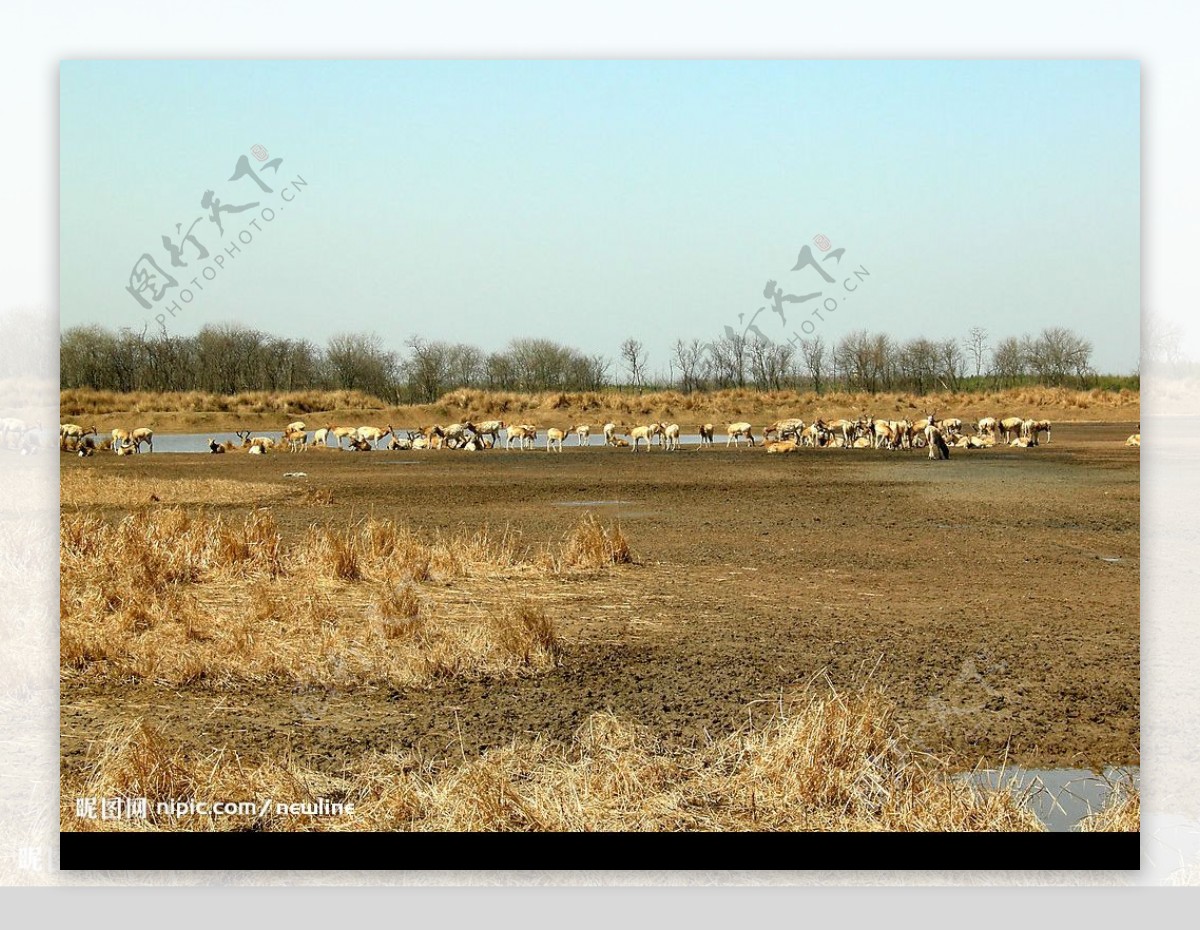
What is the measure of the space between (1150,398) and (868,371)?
717cm

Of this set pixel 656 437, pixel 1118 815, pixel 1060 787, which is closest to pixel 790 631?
pixel 1060 787

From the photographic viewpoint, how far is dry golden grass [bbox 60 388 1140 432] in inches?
435

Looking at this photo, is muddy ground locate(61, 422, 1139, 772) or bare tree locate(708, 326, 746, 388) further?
bare tree locate(708, 326, 746, 388)

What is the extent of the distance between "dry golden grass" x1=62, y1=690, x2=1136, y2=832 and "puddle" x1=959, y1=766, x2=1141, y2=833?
0.10 m

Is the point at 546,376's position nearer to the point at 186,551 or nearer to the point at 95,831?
the point at 186,551

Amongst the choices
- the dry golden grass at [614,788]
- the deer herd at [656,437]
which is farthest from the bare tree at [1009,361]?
the deer herd at [656,437]

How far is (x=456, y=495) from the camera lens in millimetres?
16641

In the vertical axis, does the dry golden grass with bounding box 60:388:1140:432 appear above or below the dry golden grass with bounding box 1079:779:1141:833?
above

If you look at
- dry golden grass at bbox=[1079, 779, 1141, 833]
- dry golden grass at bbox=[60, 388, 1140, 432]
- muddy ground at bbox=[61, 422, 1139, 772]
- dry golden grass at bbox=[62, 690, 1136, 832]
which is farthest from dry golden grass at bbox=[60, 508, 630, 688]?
dry golden grass at bbox=[1079, 779, 1141, 833]

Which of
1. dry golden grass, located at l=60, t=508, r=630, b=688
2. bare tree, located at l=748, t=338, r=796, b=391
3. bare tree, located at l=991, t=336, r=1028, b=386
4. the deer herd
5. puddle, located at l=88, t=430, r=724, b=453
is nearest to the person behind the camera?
dry golden grass, located at l=60, t=508, r=630, b=688

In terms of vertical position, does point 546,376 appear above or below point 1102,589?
above

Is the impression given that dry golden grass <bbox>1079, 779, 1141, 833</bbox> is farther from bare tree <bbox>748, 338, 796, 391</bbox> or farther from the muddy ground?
bare tree <bbox>748, 338, 796, 391</bbox>

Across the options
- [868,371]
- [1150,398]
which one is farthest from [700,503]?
[1150,398]

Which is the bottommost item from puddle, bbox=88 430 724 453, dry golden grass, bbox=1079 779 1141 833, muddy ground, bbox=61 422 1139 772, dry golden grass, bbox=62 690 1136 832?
dry golden grass, bbox=1079 779 1141 833
